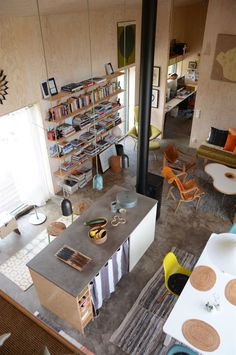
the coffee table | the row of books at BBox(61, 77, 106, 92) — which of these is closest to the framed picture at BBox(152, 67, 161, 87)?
the row of books at BBox(61, 77, 106, 92)

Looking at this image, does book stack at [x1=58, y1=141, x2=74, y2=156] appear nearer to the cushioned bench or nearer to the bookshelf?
the bookshelf

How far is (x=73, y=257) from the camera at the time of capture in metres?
3.93

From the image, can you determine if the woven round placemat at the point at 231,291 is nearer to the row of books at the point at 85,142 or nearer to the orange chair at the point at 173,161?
the orange chair at the point at 173,161

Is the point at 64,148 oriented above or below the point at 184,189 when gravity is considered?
above

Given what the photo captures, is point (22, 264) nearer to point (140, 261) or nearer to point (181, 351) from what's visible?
point (140, 261)

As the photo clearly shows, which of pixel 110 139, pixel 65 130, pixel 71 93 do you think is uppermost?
pixel 71 93

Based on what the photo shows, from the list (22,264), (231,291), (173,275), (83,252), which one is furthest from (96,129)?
(231,291)

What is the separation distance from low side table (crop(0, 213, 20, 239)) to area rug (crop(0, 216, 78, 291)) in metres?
0.42

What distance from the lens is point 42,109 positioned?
5605 millimetres

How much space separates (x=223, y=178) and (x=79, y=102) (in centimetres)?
336

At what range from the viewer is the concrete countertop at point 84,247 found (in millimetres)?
3688

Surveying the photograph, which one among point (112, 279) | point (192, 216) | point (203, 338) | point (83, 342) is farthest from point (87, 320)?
point (192, 216)

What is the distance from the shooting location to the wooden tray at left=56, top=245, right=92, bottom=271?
3.83m

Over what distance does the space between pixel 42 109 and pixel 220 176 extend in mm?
3800
